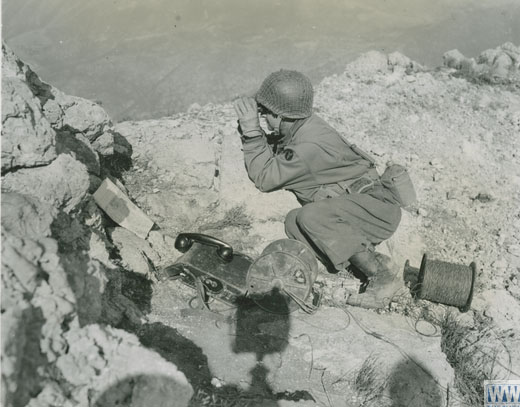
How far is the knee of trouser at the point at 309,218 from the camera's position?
4.69m

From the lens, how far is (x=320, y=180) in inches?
192

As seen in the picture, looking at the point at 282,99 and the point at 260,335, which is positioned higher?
the point at 282,99

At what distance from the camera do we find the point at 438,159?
21.4 feet

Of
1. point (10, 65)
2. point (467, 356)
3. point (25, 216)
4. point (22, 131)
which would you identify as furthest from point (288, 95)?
point (467, 356)

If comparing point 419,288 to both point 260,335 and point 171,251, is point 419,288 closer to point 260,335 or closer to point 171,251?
point 260,335

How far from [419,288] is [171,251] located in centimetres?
271

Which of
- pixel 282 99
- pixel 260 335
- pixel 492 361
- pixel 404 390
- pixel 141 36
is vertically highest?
pixel 282 99

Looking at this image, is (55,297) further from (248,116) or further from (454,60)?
(454,60)

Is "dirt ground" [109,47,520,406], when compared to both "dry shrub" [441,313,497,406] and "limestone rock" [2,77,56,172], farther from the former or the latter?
"limestone rock" [2,77,56,172]

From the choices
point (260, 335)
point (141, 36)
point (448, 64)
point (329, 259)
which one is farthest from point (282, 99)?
point (141, 36)

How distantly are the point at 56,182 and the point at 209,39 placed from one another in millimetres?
7306

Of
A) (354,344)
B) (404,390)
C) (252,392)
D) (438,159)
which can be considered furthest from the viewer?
(438,159)

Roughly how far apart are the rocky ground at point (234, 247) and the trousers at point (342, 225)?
53 centimetres

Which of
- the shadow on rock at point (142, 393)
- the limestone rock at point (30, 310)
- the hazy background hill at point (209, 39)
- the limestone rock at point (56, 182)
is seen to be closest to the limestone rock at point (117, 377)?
the shadow on rock at point (142, 393)
